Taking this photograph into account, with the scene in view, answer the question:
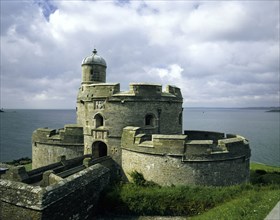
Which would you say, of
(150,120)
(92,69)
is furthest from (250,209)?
(92,69)

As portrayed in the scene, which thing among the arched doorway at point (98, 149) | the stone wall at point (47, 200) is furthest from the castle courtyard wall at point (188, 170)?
the arched doorway at point (98, 149)

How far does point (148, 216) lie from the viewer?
480 inches

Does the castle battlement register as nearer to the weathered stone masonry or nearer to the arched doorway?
the arched doorway

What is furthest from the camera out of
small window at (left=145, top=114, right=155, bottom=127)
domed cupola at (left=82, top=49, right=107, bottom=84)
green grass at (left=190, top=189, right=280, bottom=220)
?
domed cupola at (left=82, top=49, right=107, bottom=84)

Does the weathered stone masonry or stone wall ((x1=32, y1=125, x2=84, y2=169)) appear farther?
stone wall ((x1=32, y1=125, x2=84, y2=169))

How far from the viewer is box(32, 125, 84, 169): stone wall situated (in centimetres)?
1966

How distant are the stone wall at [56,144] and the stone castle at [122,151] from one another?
8 cm

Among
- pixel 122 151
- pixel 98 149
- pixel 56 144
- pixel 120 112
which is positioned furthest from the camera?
pixel 56 144

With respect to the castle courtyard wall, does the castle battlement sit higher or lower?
higher

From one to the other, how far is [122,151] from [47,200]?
7420 millimetres

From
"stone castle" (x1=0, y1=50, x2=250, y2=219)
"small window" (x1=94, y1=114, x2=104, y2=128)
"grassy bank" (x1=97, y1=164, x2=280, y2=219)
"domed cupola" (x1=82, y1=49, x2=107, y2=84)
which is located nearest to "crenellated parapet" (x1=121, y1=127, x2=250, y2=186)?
"stone castle" (x1=0, y1=50, x2=250, y2=219)

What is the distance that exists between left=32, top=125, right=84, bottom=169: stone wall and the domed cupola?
423cm

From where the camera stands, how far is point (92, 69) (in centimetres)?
2105

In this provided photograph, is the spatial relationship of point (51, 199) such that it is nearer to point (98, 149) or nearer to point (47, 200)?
point (47, 200)
